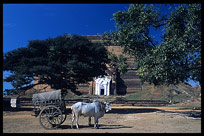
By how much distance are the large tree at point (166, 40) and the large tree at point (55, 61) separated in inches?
131

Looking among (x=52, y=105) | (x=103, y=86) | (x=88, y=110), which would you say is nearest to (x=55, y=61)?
(x=52, y=105)

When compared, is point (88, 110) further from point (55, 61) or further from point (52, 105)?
point (55, 61)

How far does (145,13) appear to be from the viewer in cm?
1725

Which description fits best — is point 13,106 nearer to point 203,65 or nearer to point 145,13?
point 145,13

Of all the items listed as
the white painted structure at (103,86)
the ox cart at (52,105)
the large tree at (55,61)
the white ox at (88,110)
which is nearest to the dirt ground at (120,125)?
the ox cart at (52,105)

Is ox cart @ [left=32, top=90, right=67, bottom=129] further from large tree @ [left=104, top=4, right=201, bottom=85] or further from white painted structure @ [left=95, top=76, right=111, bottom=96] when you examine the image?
white painted structure @ [left=95, top=76, right=111, bottom=96]

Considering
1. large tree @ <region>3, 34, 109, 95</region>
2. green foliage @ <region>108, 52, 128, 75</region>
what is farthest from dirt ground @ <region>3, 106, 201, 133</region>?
green foliage @ <region>108, 52, 128, 75</region>

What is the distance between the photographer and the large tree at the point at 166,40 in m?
14.1

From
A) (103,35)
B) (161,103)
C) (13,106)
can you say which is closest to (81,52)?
(103,35)

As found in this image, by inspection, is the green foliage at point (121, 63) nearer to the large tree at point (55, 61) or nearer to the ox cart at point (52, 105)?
the large tree at point (55, 61)

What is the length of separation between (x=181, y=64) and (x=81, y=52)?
35.1 feet

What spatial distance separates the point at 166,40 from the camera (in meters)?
17.0

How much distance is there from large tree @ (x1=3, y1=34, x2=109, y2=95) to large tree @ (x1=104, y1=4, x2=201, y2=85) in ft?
10.9

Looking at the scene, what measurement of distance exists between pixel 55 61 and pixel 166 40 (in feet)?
38.5
